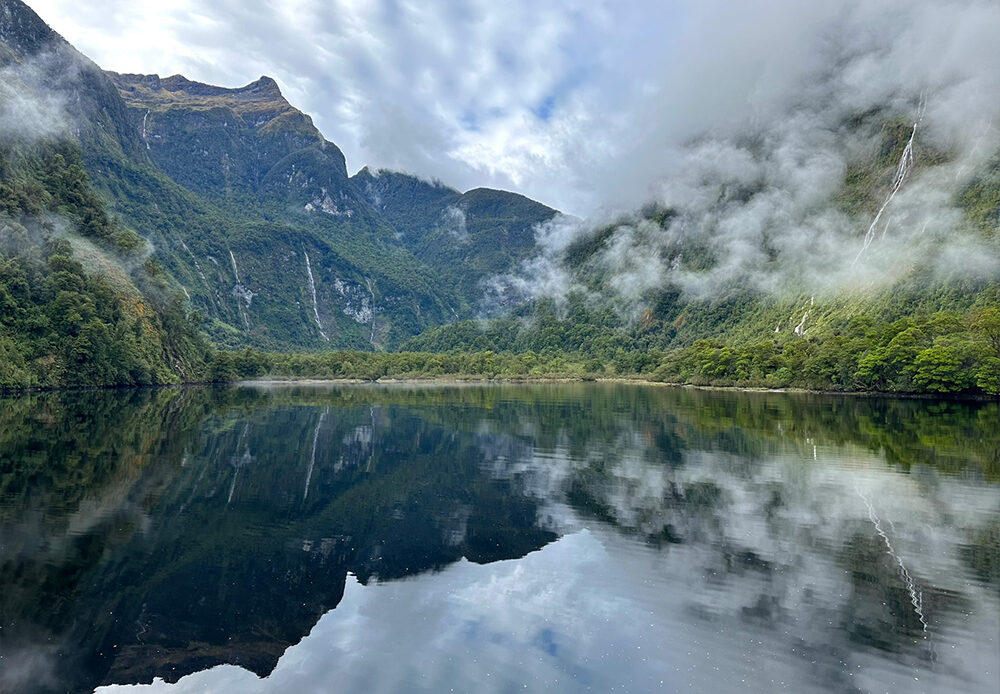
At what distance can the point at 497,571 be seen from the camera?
17703 millimetres

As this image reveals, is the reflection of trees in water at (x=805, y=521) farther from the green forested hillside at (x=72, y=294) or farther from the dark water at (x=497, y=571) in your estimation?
the green forested hillside at (x=72, y=294)

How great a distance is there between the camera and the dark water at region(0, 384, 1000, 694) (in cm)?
1188

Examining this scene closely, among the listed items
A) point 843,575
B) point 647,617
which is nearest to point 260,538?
point 647,617

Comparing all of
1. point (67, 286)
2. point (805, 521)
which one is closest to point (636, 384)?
point (67, 286)

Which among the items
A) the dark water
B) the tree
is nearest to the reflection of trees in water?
the dark water

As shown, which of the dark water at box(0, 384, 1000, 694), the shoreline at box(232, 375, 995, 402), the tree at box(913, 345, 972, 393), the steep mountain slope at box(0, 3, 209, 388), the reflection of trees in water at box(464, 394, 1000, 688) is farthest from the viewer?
the steep mountain slope at box(0, 3, 209, 388)

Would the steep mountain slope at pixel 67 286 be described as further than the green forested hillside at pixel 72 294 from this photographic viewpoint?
Yes

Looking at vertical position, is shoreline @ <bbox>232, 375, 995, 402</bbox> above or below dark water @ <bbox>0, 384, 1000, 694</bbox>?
above

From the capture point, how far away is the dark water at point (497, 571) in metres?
11.9

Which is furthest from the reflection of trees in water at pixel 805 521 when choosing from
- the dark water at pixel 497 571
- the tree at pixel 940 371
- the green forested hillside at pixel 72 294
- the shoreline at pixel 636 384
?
the green forested hillside at pixel 72 294

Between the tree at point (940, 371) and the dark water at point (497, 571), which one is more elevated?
the tree at point (940, 371)

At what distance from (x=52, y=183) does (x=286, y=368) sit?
77.1 m

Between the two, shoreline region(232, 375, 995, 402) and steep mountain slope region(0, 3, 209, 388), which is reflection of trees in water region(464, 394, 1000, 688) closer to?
shoreline region(232, 375, 995, 402)

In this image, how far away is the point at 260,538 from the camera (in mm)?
19875
